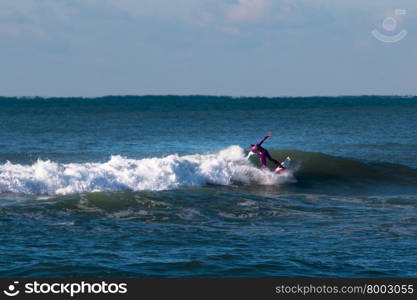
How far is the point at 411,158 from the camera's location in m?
42.9

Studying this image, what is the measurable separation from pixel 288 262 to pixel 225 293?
3187 mm

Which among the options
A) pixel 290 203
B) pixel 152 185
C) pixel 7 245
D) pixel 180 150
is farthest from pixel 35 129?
pixel 7 245

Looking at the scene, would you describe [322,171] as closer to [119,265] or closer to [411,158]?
[411,158]

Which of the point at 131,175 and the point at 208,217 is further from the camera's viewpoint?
the point at 131,175

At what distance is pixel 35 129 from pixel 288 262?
52.9 meters

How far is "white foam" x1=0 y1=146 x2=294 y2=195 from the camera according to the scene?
27672 millimetres

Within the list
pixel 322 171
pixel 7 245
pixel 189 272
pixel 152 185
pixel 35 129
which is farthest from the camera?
pixel 35 129

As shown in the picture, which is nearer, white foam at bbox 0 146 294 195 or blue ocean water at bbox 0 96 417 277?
blue ocean water at bbox 0 96 417 277

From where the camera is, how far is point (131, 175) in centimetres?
2923

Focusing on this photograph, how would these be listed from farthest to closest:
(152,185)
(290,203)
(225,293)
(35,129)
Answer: (35,129)
(152,185)
(290,203)
(225,293)

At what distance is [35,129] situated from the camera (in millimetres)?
66250

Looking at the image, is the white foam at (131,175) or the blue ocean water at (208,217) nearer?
the blue ocean water at (208,217)

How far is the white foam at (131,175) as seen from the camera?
1089 inches

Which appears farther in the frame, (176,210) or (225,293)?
(176,210)
